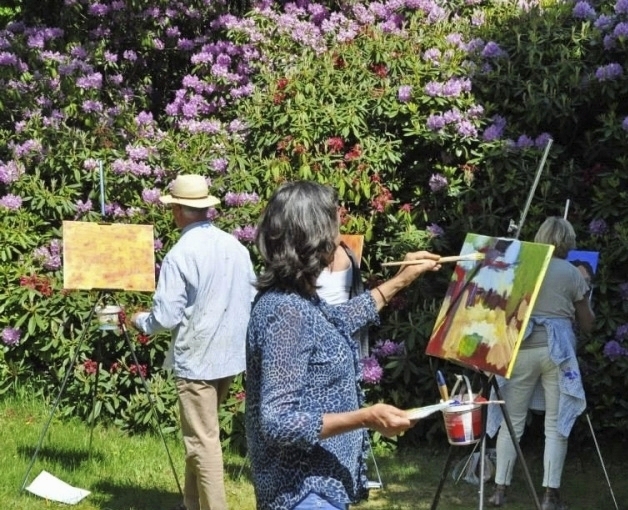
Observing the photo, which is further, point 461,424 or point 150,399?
point 150,399

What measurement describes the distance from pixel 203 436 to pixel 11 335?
10.1ft

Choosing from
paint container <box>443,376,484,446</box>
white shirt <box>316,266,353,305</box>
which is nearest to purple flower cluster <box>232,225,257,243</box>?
white shirt <box>316,266,353,305</box>

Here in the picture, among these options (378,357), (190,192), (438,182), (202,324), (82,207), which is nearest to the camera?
(202,324)

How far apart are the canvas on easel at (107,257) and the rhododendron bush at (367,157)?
835mm

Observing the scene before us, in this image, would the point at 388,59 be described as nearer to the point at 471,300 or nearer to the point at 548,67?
the point at 548,67

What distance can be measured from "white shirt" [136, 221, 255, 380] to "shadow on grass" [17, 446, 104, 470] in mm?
1811

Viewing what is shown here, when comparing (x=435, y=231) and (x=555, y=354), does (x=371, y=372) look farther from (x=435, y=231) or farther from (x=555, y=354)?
(x=555, y=354)

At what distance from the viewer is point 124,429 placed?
7.28m

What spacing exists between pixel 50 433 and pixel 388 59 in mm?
3882

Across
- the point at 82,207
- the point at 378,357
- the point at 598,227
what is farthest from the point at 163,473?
the point at 598,227

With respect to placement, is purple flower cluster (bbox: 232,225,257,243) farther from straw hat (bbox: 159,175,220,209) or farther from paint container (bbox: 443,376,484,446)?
paint container (bbox: 443,376,484,446)

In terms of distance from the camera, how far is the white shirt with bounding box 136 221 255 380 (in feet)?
16.3

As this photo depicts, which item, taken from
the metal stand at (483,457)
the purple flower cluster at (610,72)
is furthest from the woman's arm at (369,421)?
the purple flower cluster at (610,72)

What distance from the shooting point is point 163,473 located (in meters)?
6.38
